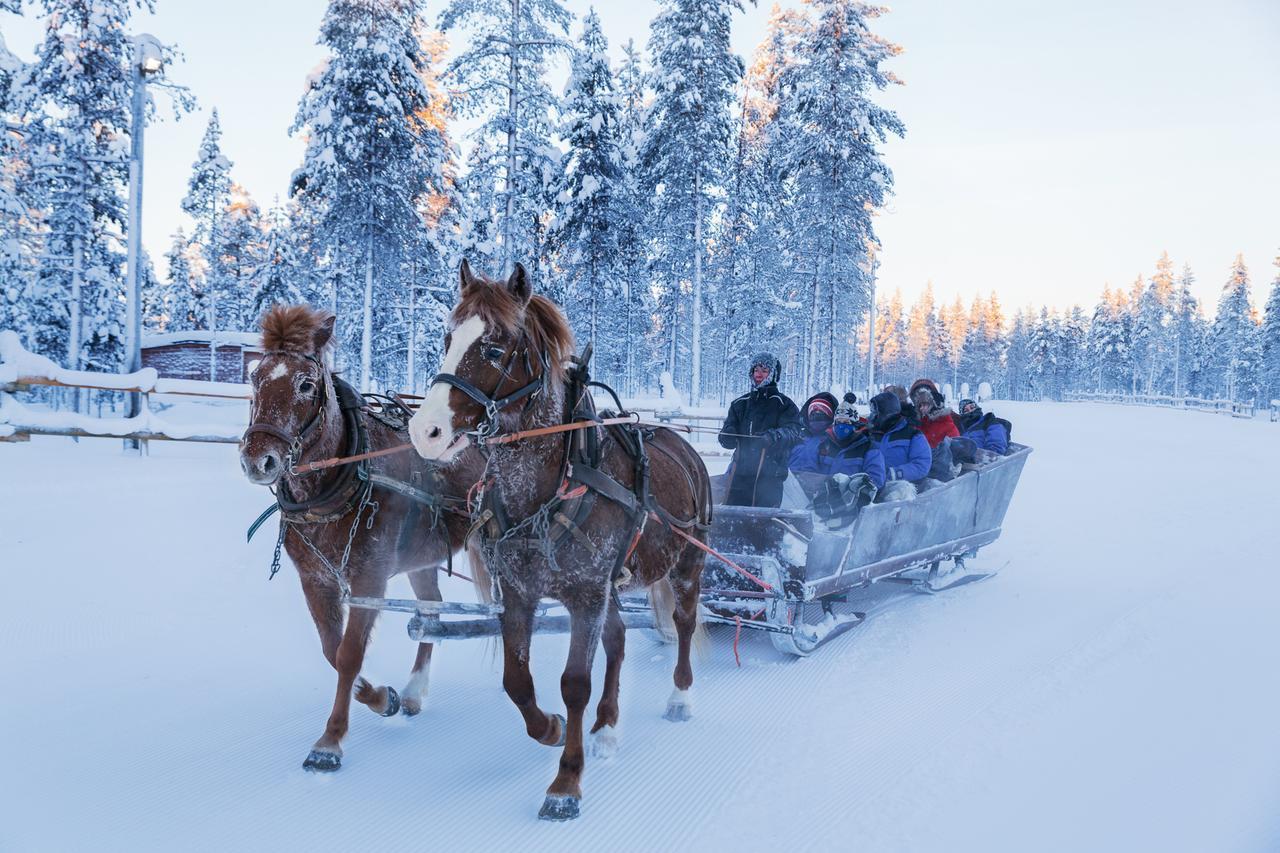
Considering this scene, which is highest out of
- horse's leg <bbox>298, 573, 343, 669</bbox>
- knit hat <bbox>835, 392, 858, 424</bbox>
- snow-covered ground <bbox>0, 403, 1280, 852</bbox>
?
knit hat <bbox>835, 392, 858, 424</bbox>

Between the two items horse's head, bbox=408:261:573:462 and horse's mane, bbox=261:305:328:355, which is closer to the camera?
horse's head, bbox=408:261:573:462

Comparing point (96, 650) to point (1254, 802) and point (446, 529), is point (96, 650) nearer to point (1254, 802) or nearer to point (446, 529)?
point (446, 529)

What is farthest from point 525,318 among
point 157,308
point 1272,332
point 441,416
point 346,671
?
point 1272,332

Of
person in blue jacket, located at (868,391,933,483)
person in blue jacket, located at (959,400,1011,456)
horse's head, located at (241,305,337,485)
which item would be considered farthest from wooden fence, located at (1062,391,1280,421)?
horse's head, located at (241,305,337,485)

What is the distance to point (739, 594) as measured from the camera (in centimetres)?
570

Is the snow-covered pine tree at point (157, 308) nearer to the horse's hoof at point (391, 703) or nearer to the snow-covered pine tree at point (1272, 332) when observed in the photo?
the horse's hoof at point (391, 703)

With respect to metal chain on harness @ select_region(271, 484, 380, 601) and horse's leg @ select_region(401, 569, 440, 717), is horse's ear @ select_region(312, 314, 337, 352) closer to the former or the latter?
metal chain on harness @ select_region(271, 484, 380, 601)

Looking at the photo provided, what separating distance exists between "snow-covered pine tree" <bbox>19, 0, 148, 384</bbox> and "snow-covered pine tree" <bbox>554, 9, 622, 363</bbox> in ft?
38.0

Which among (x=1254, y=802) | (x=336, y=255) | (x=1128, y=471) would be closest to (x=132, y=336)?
(x=336, y=255)

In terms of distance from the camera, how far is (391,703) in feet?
14.4

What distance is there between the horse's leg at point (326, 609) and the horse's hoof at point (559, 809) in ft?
4.51

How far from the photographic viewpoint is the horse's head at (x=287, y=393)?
10.8 ft

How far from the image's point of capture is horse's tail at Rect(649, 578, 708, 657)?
496 centimetres

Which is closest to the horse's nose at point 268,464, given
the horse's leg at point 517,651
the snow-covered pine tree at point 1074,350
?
the horse's leg at point 517,651
